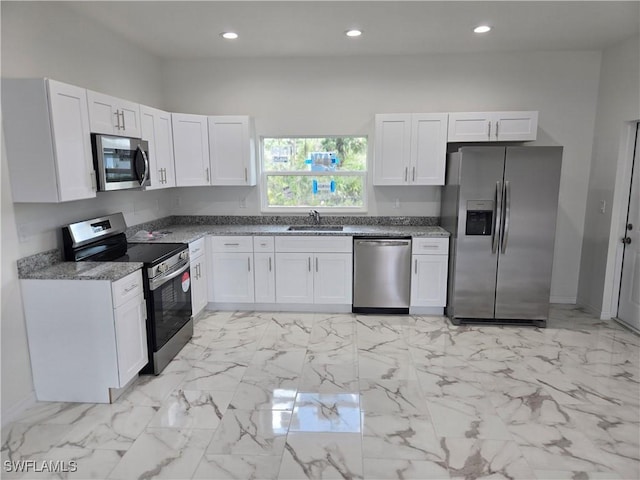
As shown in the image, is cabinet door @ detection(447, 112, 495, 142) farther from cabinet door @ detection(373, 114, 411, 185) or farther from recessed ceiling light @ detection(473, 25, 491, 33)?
recessed ceiling light @ detection(473, 25, 491, 33)

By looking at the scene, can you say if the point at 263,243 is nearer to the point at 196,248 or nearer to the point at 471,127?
the point at 196,248

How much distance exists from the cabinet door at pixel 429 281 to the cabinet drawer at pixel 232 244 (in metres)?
1.80

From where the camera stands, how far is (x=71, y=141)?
2703 mm

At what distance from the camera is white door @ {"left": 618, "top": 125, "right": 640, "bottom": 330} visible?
4.03 meters

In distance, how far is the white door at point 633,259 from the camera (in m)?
4.03

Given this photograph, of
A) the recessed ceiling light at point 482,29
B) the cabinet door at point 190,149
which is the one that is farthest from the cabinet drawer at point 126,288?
the recessed ceiling light at point 482,29

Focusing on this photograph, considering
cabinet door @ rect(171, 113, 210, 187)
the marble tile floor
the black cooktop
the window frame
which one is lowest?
the marble tile floor

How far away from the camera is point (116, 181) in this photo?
124 inches

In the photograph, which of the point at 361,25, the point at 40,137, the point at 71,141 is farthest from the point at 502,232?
the point at 40,137

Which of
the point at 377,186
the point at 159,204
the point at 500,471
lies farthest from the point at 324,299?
the point at 500,471

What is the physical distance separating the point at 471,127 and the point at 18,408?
4593 millimetres

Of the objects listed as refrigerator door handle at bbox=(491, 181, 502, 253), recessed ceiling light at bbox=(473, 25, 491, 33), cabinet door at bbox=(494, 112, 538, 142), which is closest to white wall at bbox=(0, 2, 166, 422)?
recessed ceiling light at bbox=(473, 25, 491, 33)

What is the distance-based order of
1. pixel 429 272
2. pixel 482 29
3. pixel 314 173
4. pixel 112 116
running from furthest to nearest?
pixel 314 173 < pixel 429 272 < pixel 482 29 < pixel 112 116

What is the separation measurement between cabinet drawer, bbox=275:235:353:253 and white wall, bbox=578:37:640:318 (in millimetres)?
2710
